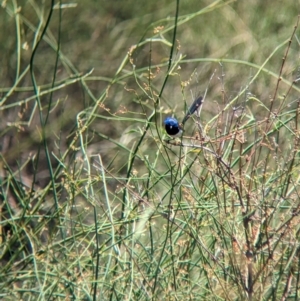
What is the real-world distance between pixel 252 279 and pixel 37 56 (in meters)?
2.54

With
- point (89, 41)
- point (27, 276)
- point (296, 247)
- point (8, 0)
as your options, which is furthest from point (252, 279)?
point (89, 41)

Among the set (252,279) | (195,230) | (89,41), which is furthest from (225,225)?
(89,41)

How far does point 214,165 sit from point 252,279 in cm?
22

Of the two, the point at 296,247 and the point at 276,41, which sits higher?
the point at 296,247

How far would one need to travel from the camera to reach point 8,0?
11.4 ft

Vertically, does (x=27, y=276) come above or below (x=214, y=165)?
below

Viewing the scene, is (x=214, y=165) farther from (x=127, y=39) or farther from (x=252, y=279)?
(x=127, y=39)

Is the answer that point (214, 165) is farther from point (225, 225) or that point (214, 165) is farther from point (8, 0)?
point (8, 0)

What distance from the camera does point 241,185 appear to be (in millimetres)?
1416

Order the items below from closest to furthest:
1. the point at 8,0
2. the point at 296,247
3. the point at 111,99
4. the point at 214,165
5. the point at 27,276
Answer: the point at 296,247 → the point at 214,165 → the point at 27,276 → the point at 8,0 → the point at 111,99

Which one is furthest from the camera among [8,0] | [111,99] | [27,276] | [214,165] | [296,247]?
[111,99]

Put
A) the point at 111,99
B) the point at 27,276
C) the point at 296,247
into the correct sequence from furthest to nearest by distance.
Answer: the point at 111,99
the point at 27,276
the point at 296,247

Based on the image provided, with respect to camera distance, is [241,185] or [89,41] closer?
[241,185]

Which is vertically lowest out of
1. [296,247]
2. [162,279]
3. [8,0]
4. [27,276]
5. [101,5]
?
[101,5]
